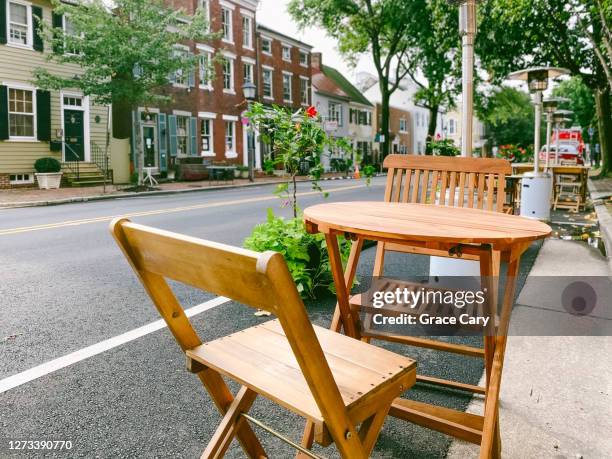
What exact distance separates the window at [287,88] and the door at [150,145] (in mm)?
12707

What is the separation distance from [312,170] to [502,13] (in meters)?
16.4

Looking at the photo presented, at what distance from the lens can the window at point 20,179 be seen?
18703 millimetres

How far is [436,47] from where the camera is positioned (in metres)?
25.6

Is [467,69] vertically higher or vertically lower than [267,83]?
lower

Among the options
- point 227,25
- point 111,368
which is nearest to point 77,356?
point 111,368

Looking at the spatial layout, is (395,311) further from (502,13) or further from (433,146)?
(502,13)

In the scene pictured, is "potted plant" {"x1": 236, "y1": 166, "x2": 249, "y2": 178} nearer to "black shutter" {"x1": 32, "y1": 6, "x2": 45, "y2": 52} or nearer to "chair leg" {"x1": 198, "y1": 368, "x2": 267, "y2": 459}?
"black shutter" {"x1": 32, "y1": 6, "x2": 45, "y2": 52}

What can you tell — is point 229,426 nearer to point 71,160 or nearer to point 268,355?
point 268,355

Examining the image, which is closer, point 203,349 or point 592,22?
point 203,349

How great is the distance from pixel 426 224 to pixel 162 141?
24.4 metres

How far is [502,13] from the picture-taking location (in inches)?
719

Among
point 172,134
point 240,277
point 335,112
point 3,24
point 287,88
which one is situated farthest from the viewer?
point 335,112

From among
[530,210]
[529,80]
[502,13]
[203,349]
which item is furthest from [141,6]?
[203,349]

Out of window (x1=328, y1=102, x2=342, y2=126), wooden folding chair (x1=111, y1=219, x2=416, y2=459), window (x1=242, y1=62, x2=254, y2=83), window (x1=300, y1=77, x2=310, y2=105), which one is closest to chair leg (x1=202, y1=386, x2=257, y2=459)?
wooden folding chair (x1=111, y1=219, x2=416, y2=459)
